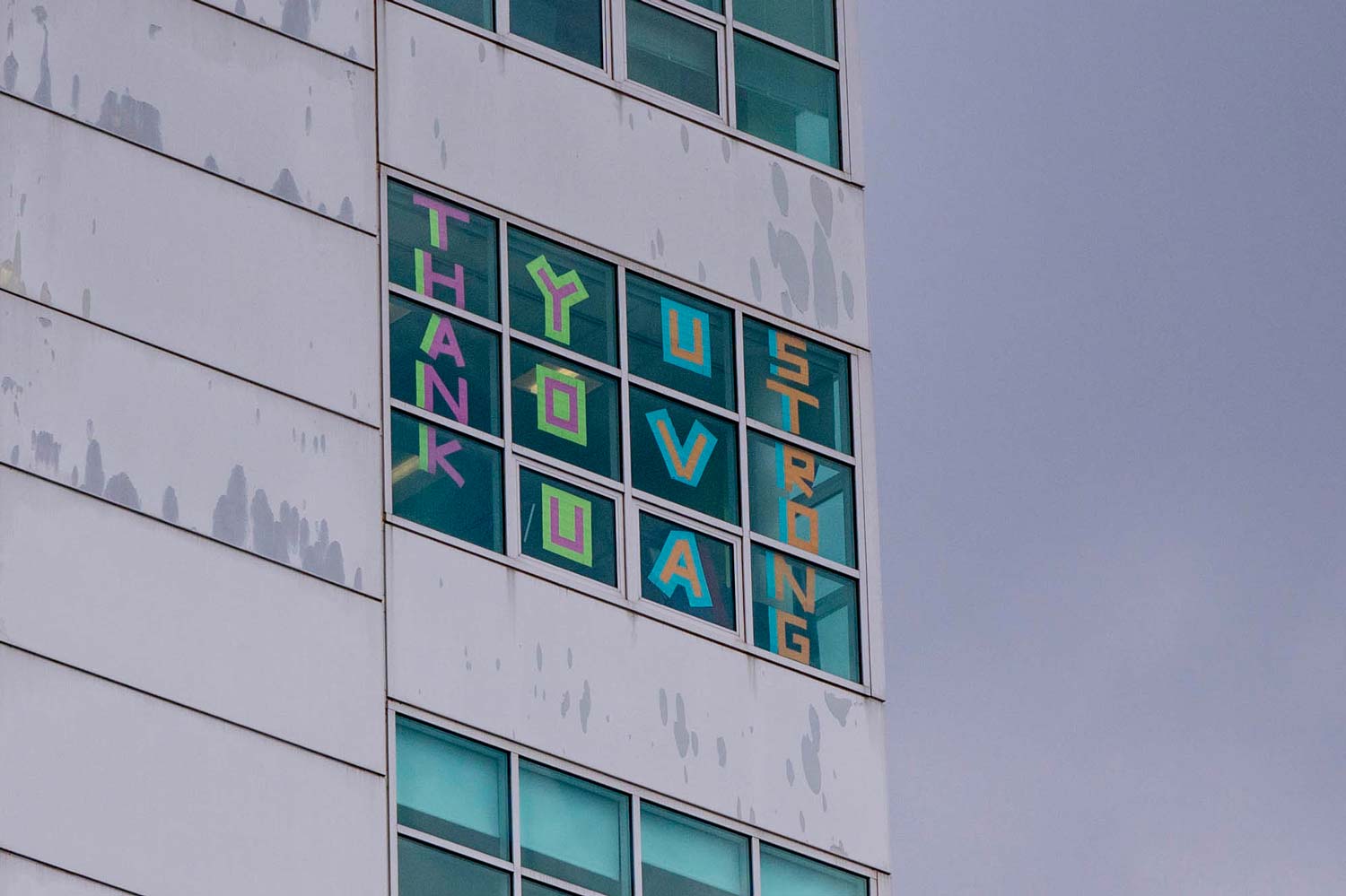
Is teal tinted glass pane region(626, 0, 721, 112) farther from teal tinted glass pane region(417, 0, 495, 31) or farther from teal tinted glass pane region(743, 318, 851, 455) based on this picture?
teal tinted glass pane region(743, 318, 851, 455)

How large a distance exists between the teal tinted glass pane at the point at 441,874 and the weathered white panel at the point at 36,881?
222 centimetres

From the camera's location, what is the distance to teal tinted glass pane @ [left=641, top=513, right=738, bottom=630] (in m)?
24.7

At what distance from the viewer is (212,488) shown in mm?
22734

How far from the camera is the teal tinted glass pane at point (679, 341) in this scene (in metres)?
25.4

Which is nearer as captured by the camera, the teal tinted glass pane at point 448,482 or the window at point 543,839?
the window at point 543,839

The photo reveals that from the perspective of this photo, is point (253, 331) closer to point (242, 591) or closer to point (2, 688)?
point (242, 591)

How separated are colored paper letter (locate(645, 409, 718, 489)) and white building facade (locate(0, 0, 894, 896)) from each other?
31mm

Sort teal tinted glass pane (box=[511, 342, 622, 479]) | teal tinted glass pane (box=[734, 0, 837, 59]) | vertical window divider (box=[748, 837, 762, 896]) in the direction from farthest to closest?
teal tinted glass pane (box=[734, 0, 837, 59]), teal tinted glass pane (box=[511, 342, 622, 479]), vertical window divider (box=[748, 837, 762, 896])

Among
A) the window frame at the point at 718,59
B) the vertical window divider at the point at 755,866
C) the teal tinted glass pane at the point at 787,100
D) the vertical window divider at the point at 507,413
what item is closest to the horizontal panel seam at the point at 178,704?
the vertical window divider at the point at 507,413

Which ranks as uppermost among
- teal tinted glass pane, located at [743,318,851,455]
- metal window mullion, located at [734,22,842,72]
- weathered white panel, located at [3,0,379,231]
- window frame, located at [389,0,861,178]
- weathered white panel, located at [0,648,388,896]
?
metal window mullion, located at [734,22,842,72]

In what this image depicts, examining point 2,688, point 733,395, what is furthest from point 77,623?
point 733,395

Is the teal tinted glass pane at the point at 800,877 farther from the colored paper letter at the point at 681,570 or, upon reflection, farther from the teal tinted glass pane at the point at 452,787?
the teal tinted glass pane at the point at 452,787

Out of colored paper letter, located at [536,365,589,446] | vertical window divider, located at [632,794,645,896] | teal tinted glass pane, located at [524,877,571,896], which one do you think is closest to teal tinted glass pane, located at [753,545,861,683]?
colored paper letter, located at [536,365,589,446]

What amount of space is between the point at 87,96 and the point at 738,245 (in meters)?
5.09
